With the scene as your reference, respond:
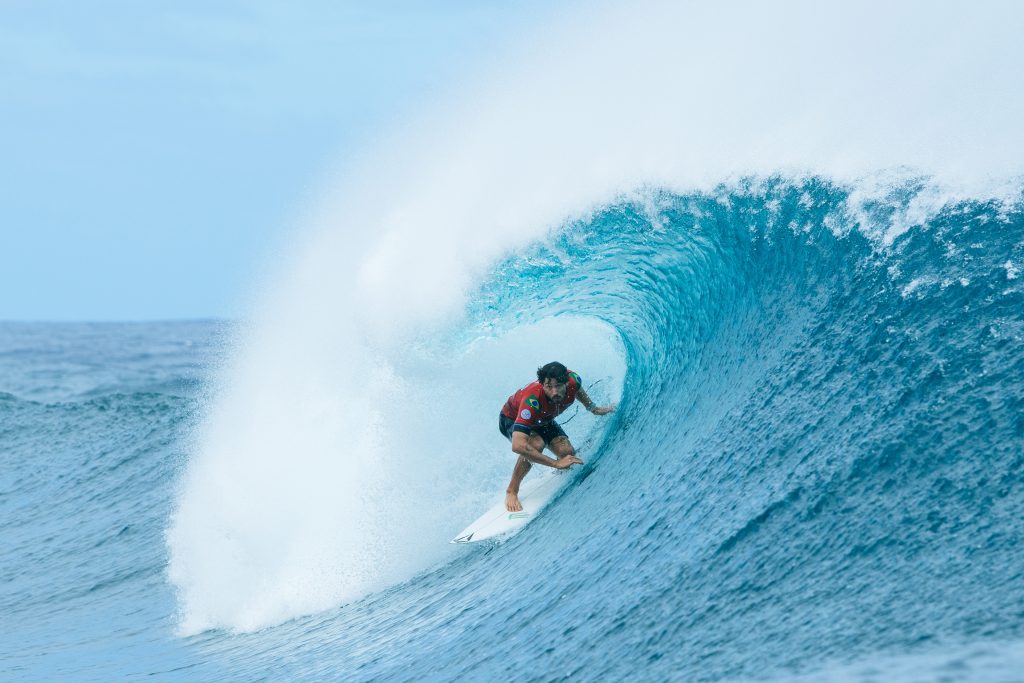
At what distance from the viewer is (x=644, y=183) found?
8898 millimetres

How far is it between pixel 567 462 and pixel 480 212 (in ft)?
10.2

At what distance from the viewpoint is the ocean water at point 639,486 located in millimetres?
4465

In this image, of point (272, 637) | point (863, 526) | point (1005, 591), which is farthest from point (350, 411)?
point (1005, 591)

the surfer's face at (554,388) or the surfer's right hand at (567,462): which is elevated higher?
the surfer's face at (554,388)

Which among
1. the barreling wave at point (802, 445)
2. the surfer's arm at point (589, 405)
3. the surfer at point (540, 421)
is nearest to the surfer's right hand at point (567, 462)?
the surfer at point (540, 421)

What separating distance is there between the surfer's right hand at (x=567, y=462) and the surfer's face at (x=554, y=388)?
537 millimetres

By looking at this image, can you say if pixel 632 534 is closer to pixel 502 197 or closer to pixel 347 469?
→ pixel 347 469

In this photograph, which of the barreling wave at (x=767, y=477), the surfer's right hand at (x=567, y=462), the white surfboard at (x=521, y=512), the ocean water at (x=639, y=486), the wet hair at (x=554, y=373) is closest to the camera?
the barreling wave at (x=767, y=477)

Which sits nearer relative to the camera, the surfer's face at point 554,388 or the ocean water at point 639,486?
the ocean water at point 639,486

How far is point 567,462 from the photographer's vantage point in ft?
25.0

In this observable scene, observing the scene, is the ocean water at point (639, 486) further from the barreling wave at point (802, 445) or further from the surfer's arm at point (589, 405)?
the surfer's arm at point (589, 405)

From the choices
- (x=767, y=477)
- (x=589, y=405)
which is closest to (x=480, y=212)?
(x=589, y=405)

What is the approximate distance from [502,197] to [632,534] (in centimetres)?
447

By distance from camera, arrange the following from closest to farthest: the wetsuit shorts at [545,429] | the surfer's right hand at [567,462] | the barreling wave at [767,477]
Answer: the barreling wave at [767,477] < the surfer's right hand at [567,462] < the wetsuit shorts at [545,429]
